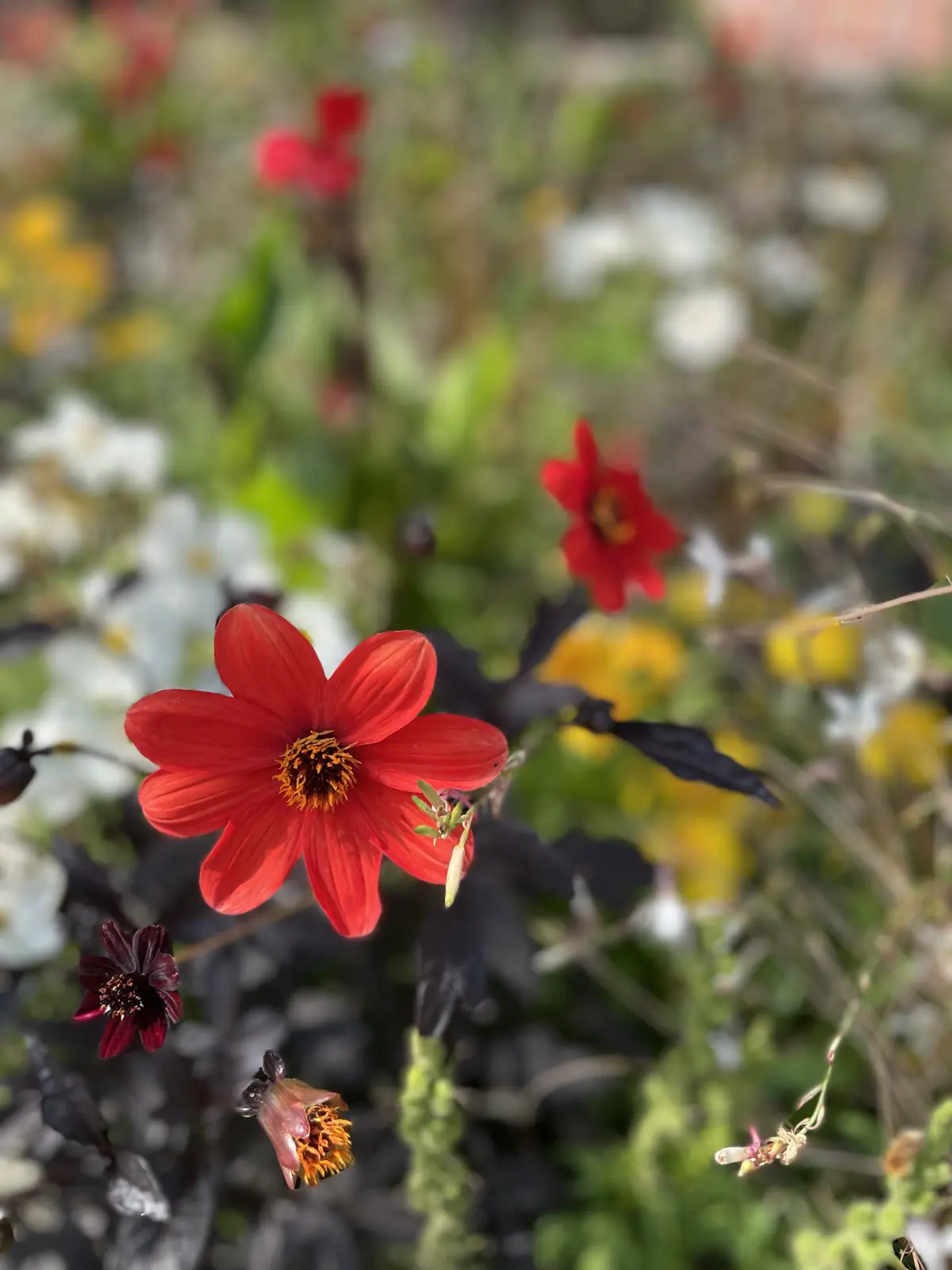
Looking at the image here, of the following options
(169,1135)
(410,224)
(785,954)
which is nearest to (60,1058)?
(169,1135)

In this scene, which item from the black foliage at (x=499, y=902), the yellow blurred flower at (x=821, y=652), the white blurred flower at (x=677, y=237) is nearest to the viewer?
the black foliage at (x=499, y=902)

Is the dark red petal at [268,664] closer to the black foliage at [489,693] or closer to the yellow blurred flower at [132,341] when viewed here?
the black foliage at [489,693]

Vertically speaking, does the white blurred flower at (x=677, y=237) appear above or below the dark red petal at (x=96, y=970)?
above

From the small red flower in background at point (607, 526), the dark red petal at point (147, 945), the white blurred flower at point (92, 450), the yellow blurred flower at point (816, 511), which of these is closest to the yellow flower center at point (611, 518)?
the small red flower in background at point (607, 526)

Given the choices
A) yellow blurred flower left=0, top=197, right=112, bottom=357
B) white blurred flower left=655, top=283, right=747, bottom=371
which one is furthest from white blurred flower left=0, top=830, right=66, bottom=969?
white blurred flower left=655, top=283, right=747, bottom=371

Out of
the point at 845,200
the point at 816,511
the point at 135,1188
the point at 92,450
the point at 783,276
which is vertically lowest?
the point at 135,1188

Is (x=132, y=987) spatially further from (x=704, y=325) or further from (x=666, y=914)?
(x=704, y=325)

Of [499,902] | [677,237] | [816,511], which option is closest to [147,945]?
[499,902]
